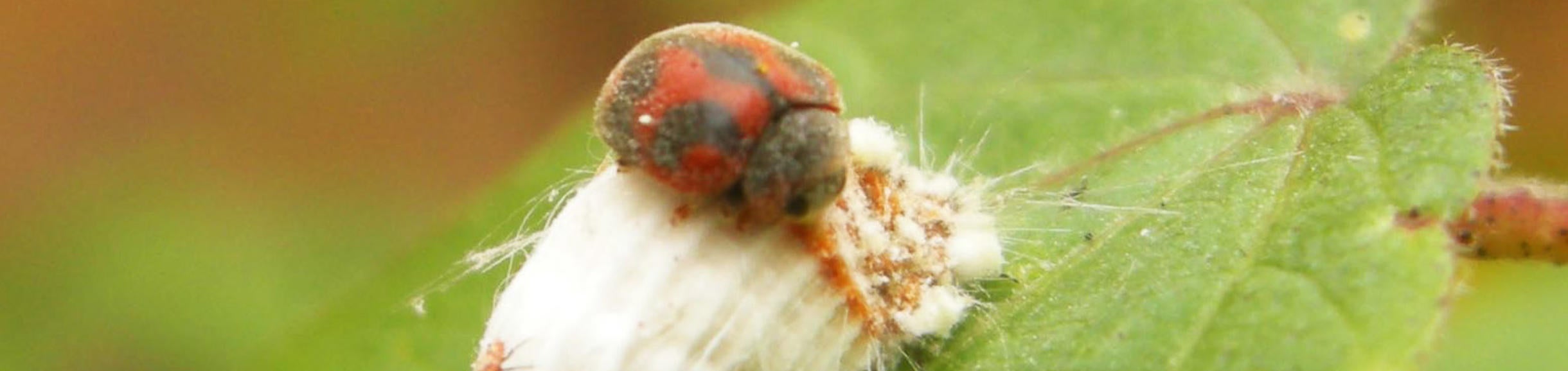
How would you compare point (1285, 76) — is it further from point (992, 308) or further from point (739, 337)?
point (739, 337)

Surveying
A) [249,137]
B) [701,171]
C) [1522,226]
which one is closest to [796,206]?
[701,171]

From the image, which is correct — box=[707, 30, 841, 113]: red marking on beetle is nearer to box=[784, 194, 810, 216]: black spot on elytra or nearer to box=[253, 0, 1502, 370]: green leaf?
box=[784, 194, 810, 216]: black spot on elytra

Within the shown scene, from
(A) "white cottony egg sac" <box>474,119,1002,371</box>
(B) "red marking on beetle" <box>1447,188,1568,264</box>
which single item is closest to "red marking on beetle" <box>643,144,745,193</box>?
(A) "white cottony egg sac" <box>474,119,1002,371</box>

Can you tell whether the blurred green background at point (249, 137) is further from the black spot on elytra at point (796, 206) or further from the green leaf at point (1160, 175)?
the black spot on elytra at point (796, 206)

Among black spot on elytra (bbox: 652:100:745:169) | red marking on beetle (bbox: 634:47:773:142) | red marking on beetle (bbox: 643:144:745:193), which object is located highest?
red marking on beetle (bbox: 634:47:773:142)

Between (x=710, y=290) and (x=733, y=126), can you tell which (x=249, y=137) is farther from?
(x=733, y=126)

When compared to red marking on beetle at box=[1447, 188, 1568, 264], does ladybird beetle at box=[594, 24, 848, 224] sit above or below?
above

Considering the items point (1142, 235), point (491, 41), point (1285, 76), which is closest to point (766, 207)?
point (1142, 235)
